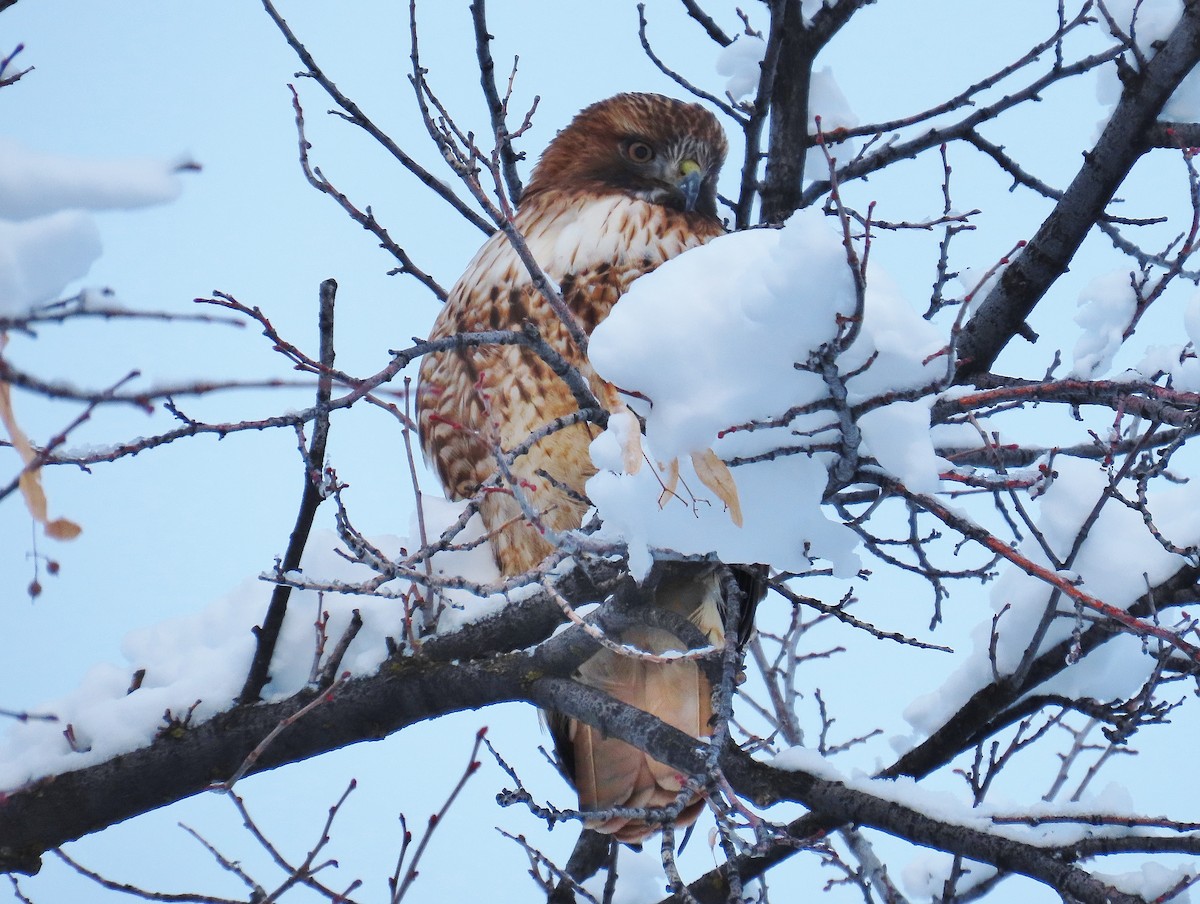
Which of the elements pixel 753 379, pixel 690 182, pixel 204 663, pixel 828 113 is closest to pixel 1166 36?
pixel 828 113

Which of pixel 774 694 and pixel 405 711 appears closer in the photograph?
pixel 405 711

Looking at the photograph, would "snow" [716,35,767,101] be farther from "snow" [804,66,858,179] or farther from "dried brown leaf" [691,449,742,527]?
"dried brown leaf" [691,449,742,527]

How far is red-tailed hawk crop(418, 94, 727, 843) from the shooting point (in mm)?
3391

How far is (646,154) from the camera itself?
436cm

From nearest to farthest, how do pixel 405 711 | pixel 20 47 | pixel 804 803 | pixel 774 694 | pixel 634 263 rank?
pixel 20 47 < pixel 804 803 < pixel 405 711 < pixel 634 263 < pixel 774 694

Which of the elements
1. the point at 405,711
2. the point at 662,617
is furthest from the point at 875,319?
the point at 405,711

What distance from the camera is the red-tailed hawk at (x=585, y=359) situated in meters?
3.39

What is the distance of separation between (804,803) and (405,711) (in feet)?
3.26

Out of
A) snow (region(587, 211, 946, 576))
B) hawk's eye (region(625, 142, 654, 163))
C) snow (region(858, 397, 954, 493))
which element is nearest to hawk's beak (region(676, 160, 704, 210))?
hawk's eye (region(625, 142, 654, 163))

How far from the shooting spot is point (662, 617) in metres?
2.66

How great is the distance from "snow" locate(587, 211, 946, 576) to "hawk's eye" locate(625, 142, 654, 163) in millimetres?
2611

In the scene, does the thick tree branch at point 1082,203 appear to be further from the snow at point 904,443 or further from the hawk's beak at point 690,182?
the hawk's beak at point 690,182

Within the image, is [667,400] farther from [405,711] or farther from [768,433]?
[405,711]

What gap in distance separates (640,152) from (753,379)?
Result: 2.85m
